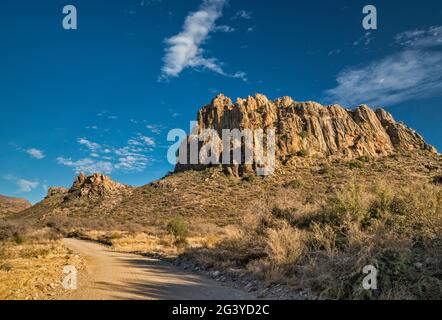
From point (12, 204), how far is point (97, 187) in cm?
4689

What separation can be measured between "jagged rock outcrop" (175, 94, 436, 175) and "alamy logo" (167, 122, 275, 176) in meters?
1.13

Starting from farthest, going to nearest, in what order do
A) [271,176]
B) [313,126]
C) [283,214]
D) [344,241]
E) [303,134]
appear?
[313,126] < [303,134] < [271,176] < [283,214] < [344,241]

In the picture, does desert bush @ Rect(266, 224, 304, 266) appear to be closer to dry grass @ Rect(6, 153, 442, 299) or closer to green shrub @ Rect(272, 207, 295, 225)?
dry grass @ Rect(6, 153, 442, 299)

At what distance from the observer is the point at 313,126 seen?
76.9 meters

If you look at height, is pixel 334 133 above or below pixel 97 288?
above

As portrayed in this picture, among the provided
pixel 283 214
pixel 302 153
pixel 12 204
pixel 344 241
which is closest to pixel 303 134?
pixel 302 153

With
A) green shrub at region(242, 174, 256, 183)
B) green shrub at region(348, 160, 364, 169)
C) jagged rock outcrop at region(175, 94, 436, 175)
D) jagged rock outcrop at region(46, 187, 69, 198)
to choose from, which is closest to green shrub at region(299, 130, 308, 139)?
jagged rock outcrop at region(175, 94, 436, 175)

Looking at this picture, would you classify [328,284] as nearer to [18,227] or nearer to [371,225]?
[371,225]

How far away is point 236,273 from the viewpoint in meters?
11.2

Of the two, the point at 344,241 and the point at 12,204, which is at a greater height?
the point at 12,204

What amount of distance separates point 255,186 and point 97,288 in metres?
43.5

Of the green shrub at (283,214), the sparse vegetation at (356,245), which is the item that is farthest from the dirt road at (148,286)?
the green shrub at (283,214)

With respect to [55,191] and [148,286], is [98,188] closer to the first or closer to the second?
[55,191]
